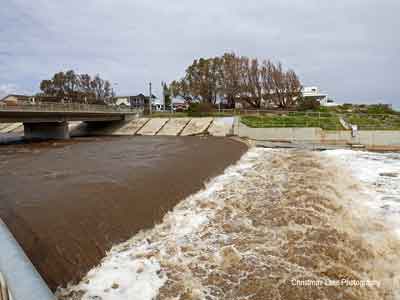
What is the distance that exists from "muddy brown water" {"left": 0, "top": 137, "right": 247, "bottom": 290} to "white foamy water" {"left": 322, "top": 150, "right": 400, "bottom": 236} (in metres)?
5.97

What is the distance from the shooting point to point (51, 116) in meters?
26.4

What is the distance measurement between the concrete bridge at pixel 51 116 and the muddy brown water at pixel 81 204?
11661 millimetres

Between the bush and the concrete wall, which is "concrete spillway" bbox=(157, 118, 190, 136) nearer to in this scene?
the bush

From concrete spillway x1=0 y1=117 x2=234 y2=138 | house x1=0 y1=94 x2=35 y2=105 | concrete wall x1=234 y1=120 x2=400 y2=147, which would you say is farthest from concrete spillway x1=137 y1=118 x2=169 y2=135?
house x1=0 y1=94 x2=35 y2=105

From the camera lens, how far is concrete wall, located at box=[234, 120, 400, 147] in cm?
2413

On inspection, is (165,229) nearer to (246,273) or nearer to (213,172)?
(246,273)

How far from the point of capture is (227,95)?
169ft

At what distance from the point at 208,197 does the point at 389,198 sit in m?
6.24

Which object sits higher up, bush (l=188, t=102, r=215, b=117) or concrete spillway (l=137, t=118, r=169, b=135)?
bush (l=188, t=102, r=215, b=117)

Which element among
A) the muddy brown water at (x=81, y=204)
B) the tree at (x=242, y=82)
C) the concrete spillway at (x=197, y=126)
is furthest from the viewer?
the tree at (x=242, y=82)

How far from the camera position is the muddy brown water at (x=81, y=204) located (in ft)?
16.1

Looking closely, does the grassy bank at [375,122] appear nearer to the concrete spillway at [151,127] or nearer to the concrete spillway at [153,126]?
the concrete spillway at [151,127]

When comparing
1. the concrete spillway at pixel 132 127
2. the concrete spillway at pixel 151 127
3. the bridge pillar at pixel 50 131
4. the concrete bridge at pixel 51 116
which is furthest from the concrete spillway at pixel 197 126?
the bridge pillar at pixel 50 131

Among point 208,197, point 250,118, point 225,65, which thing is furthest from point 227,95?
point 208,197
